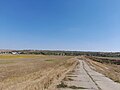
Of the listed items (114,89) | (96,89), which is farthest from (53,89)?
→ (114,89)

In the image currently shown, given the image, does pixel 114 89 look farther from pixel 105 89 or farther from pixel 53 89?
pixel 53 89

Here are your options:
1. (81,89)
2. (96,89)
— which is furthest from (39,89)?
(96,89)

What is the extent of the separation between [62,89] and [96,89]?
2201 mm

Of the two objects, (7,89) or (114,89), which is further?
(114,89)

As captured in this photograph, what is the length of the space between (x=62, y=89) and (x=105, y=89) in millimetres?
2826

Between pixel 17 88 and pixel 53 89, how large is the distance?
7.72 feet

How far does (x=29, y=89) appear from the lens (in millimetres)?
14227

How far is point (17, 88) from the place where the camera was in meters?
14.7

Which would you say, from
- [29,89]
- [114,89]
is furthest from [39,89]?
[114,89]

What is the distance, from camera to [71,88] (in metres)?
15.0

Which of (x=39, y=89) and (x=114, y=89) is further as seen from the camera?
(x=114, y=89)

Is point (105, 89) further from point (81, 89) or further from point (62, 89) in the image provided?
point (62, 89)

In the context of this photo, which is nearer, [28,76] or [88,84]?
[88,84]

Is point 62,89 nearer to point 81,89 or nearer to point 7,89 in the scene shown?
point 81,89
